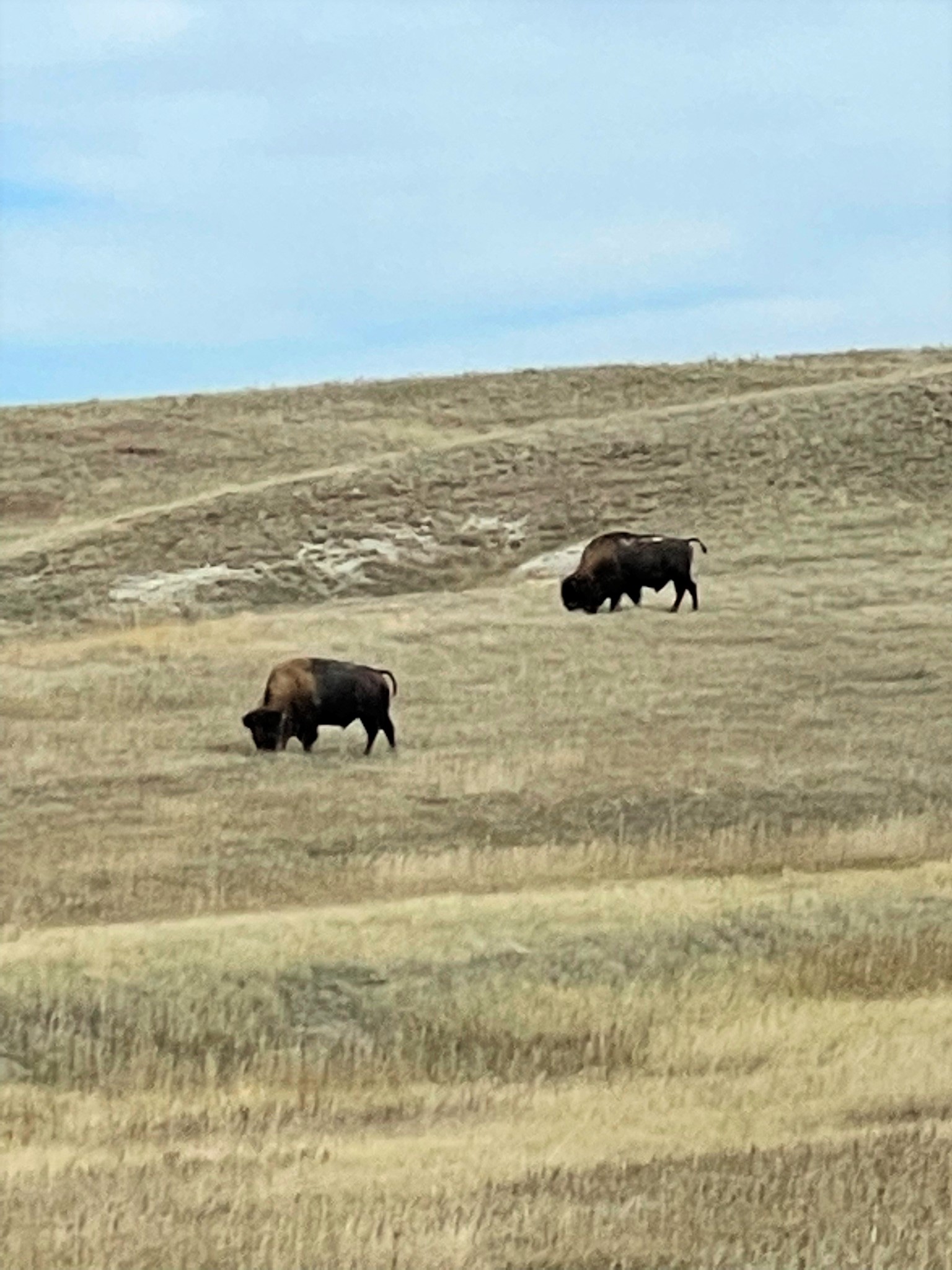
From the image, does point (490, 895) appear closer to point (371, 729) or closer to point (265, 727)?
point (265, 727)

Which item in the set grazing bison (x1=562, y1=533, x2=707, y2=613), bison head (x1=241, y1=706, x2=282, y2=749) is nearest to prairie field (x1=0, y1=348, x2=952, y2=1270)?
bison head (x1=241, y1=706, x2=282, y2=749)

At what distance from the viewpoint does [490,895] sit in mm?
18062

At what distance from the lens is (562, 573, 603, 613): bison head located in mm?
36594

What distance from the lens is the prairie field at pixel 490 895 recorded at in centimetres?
958

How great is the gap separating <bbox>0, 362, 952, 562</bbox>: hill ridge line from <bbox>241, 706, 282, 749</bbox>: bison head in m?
23.0

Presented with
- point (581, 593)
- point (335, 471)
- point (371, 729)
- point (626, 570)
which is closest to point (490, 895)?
point (371, 729)

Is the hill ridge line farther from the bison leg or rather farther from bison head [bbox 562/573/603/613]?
the bison leg

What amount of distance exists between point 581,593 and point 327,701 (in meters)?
10.8

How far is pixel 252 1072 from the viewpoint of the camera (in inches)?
530

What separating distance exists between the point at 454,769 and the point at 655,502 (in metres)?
25.0

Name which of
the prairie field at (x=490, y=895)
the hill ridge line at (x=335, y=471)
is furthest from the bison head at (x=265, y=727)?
the hill ridge line at (x=335, y=471)

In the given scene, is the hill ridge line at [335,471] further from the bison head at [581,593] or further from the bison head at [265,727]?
the bison head at [265,727]

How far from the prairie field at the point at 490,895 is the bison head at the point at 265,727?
45 cm

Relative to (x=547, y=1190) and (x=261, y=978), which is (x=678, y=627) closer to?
(x=261, y=978)
